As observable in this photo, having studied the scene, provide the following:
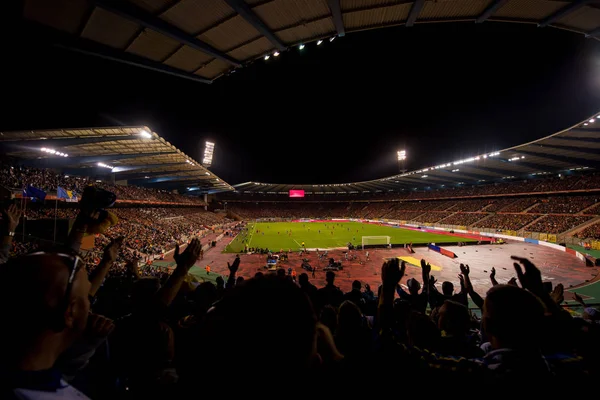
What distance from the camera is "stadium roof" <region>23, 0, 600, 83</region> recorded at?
680 cm

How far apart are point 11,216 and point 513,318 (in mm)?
5506

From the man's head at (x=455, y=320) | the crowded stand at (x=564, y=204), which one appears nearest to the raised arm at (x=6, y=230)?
the man's head at (x=455, y=320)

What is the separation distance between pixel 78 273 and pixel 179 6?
861 centimetres

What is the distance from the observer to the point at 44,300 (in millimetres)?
1167

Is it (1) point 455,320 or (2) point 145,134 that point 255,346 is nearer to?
(1) point 455,320

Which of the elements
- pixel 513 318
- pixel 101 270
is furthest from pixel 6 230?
pixel 513 318

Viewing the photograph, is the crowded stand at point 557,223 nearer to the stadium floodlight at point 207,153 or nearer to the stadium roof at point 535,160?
the stadium roof at point 535,160

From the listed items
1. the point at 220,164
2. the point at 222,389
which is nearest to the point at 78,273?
the point at 222,389

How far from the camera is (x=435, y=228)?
5712 cm

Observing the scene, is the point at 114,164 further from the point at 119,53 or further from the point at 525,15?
the point at 525,15

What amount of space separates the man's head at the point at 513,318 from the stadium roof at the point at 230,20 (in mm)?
8453

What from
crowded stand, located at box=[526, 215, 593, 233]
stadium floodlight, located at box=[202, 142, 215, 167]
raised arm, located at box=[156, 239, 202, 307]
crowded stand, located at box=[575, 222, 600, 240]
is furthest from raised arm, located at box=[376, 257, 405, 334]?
stadium floodlight, located at box=[202, 142, 215, 167]

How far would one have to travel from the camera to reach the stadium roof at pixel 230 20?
268 inches

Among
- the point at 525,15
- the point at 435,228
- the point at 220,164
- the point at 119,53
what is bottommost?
the point at 435,228
